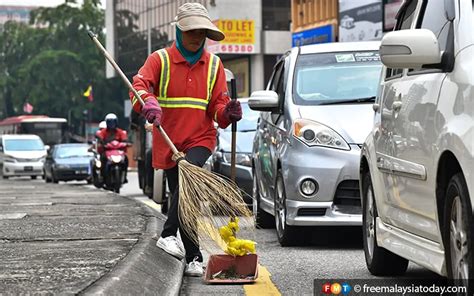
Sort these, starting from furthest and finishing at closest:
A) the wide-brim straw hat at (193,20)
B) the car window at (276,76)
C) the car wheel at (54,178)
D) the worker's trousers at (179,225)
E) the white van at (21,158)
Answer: the white van at (21,158) < the car wheel at (54,178) < the car window at (276,76) < the worker's trousers at (179,225) < the wide-brim straw hat at (193,20)

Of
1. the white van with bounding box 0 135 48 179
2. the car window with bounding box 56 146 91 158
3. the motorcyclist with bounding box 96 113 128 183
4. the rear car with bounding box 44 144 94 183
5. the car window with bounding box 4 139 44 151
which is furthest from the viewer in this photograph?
the car window with bounding box 4 139 44 151

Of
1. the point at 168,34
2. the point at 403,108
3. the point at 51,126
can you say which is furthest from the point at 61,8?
the point at 403,108

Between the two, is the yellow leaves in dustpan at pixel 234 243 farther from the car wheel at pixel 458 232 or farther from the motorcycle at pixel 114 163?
the motorcycle at pixel 114 163

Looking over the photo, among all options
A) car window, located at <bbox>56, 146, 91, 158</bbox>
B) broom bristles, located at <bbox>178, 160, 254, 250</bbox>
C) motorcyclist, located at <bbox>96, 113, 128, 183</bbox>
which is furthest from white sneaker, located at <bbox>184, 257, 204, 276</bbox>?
car window, located at <bbox>56, 146, 91, 158</bbox>

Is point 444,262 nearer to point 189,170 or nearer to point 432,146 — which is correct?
point 432,146

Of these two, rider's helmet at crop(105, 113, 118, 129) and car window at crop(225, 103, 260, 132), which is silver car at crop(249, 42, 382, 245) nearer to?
car window at crop(225, 103, 260, 132)

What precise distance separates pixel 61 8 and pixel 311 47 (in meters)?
71.9

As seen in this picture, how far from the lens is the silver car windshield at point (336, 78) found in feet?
35.4

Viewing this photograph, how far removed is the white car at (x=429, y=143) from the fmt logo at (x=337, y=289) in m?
0.39

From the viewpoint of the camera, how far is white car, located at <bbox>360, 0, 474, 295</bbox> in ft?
17.3

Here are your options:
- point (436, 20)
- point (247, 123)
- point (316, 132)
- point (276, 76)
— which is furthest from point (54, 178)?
point (436, 20)

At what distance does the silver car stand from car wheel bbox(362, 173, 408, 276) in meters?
1.86

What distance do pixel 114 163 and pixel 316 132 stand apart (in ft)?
44.7

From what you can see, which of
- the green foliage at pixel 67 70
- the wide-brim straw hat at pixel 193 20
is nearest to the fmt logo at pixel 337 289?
the wide-brim straw hat at pixel 193 20
